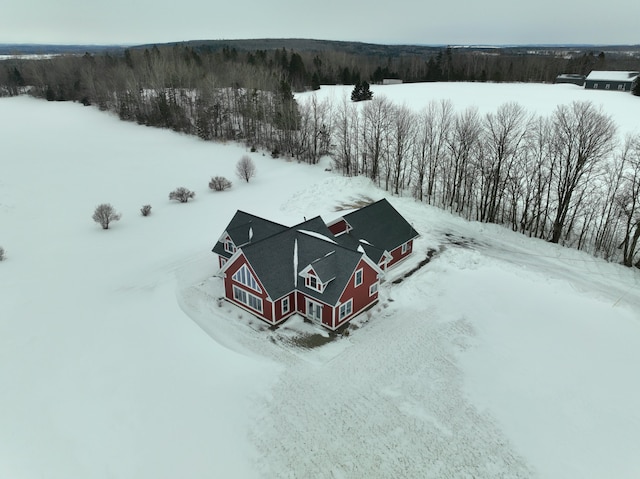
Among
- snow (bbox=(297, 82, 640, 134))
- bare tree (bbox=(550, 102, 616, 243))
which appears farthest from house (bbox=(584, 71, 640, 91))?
bare tree (bbox=(550, 102, 616, 243))

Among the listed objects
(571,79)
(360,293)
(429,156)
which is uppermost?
(571,79)

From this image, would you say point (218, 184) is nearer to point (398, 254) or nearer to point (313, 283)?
point (398, 254)

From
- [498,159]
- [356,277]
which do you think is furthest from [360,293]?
[498,159]

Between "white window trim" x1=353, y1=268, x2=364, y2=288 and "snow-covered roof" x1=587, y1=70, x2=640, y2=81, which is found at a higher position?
"snow-covered roof" x1=587, y1=70, x2=640, y2=81

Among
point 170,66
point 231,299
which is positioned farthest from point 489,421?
point 170,66

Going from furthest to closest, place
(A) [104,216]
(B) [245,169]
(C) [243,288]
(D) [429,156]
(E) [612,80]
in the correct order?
(E) [612,80], (B) [245,169], (D) [429,156], (A) [104,216], (C) [243,288]

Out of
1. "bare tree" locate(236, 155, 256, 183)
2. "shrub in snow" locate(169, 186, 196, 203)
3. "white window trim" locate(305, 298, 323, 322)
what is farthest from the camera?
"bare tree" locate(236, 155, 256, 183)

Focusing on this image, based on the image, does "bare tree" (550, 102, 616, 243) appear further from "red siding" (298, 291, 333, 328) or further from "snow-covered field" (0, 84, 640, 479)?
"red siding" (298, 291, 333, 328)
